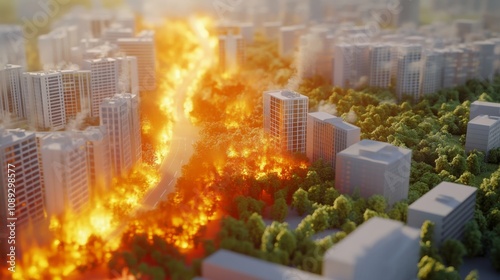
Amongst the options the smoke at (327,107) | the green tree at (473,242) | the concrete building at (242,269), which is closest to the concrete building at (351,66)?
the smoke at (327,107)

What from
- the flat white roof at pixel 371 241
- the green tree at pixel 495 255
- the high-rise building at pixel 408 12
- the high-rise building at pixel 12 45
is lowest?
the green tree at pixel 495 255

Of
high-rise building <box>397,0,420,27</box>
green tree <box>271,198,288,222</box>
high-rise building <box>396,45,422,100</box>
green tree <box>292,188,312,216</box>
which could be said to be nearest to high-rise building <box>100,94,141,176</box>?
green tree <box>271,198,288,222</box>

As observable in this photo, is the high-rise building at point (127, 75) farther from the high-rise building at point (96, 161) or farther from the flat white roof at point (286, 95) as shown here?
the high-rise building at point (96, 161)

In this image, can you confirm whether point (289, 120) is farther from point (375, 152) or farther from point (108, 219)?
point (108, 219)

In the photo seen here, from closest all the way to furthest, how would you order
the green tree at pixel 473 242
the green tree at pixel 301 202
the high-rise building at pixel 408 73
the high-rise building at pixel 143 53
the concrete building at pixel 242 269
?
the concrete building at pixel 242 269 → the green tree at pixel 473 242 → the green tree at pixel 301 202 → the high-rise building at pixel 408 73 → the high-rise building at pixel 143 53

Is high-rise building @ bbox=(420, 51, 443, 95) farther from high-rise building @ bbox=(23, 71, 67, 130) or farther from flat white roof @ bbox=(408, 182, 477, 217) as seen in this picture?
high-rise building @ bbox=(23, 71, 67, 130)

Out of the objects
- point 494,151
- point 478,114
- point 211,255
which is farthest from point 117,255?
point 478,114
